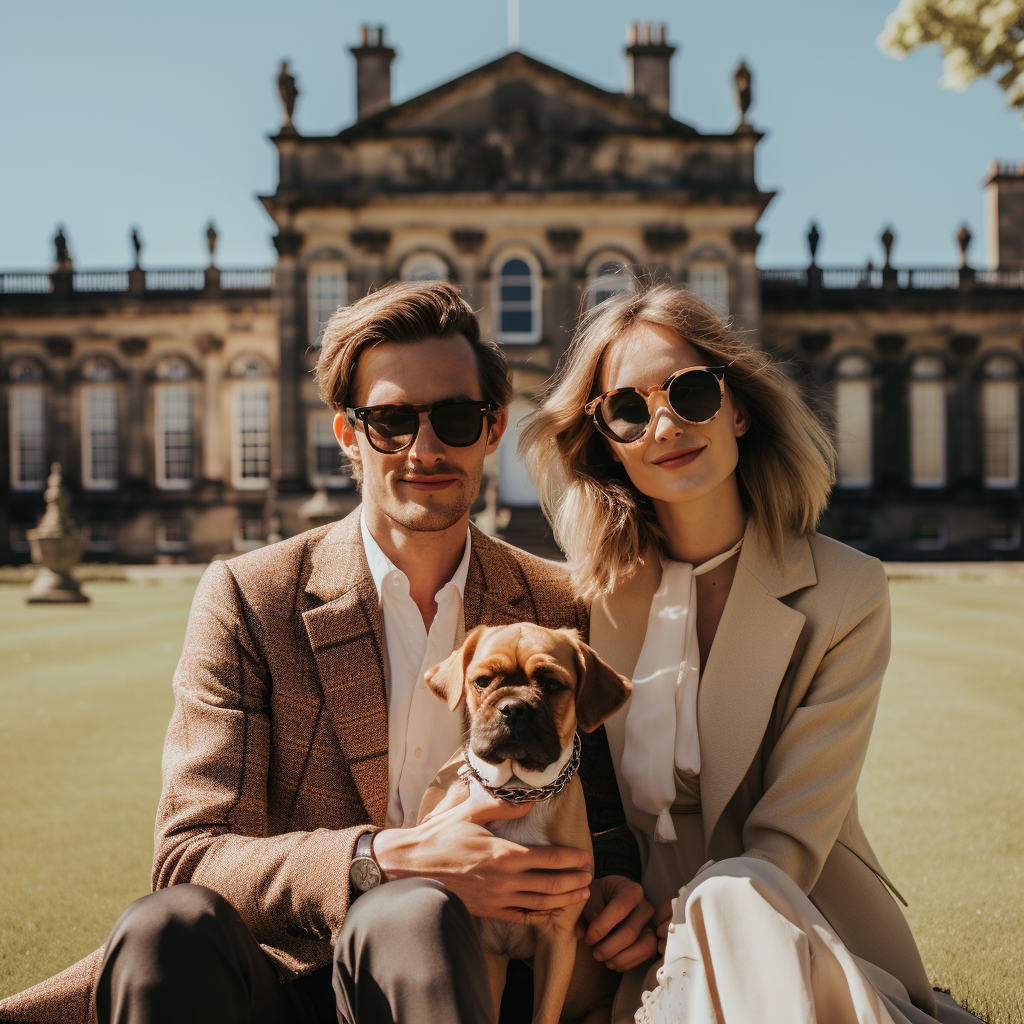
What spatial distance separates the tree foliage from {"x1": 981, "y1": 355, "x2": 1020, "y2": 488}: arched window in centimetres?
2463

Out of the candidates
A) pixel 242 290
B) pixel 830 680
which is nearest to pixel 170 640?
pixel 830 680

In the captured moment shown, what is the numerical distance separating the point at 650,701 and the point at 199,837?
1.35 metres

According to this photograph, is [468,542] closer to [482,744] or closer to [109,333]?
[482,744]

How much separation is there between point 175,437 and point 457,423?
32.9 m

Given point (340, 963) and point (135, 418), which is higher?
point (135, 418)

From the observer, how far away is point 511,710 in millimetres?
2336

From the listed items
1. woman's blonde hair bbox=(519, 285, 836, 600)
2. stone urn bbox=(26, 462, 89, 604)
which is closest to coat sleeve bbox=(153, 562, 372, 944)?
woman's blonde hair bbox=(519, 285, 836, 600)

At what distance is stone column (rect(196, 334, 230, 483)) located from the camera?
107 feet

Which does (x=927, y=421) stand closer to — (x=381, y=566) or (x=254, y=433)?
(x=254, y=433)

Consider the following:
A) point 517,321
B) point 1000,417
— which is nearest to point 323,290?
point 517,321

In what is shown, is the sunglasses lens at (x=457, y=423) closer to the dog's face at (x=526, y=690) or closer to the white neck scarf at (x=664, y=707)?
the dog's face at (x=526, y=690)

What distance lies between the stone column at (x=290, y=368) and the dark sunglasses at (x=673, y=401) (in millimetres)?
27013

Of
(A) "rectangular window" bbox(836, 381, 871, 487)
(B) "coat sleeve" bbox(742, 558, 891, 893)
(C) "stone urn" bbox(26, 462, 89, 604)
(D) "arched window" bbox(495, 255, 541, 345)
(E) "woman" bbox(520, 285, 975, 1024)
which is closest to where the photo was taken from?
(E) "woman" bbox(520, 285, 975, 1024)

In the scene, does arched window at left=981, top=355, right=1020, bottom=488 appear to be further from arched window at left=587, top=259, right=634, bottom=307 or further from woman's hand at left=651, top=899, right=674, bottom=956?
woman's hand at left=651, top=899, right=674, bottom=956
